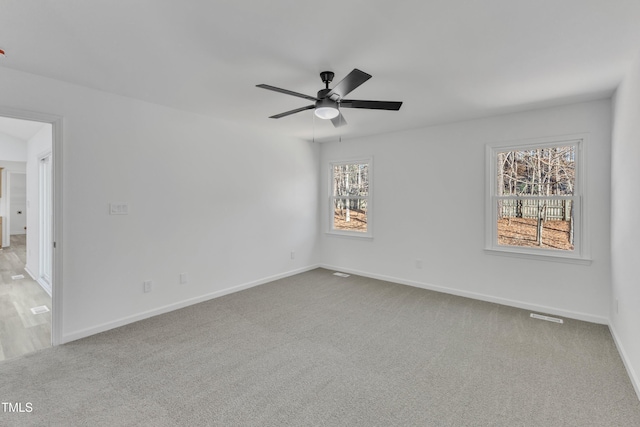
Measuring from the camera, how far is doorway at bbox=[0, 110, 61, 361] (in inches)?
107

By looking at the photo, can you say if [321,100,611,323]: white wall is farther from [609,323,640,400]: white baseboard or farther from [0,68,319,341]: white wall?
[0,68,319,341]: white wall

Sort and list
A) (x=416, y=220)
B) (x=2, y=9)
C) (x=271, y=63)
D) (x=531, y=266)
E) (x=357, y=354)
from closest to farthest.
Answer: (x=2, y=9) → (x=271, y=63) → (x=357, y=354) → (x=531, y=266) → (x=416, y=220)

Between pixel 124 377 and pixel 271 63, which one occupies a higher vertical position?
pixel 271 63

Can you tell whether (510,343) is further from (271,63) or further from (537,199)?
(271,63)

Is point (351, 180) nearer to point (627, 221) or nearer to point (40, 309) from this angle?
point (627, 221)

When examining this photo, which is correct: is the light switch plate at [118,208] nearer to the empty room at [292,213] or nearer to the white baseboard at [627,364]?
the empty room at [292,213]

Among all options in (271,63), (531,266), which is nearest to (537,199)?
(531,266)

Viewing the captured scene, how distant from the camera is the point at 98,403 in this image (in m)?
1.94

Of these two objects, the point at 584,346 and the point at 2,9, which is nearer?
the point at 2,9

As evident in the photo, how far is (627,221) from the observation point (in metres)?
2.42

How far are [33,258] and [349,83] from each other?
5.92m

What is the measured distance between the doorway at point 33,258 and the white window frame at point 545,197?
15.8ft

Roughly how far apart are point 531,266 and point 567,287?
0.39 meters

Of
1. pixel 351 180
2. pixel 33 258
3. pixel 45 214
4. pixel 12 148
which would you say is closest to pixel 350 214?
pixel 351 180
